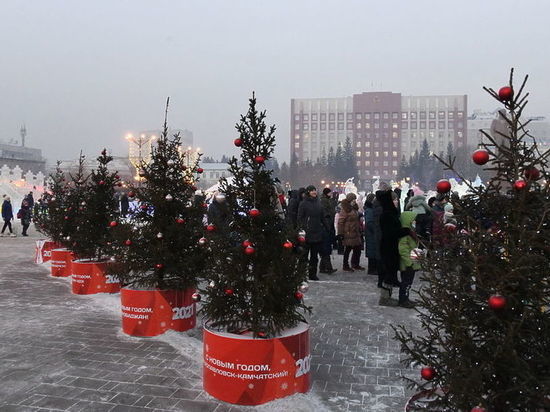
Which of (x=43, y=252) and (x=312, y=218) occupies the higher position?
(x=312, y=218)

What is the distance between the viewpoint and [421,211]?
9.77 meters

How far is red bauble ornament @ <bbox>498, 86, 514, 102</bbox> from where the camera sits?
2561 millimetres

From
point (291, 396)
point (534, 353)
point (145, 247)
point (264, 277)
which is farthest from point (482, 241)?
point (145, 247)

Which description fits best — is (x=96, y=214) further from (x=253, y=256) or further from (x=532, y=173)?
(x=532, y=173)

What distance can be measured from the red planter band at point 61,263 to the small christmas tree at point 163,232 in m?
4.42

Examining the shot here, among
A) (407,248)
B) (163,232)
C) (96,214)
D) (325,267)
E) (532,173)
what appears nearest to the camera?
(532,173)

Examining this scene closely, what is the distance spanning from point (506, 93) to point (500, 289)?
1097 millimetres

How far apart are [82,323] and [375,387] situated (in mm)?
4516

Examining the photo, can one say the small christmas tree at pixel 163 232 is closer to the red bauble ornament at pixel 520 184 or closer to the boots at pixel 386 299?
the boots at pixel 386 299

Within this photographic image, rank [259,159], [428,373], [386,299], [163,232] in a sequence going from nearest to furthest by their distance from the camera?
[428,373] → [259,159] → [163,232] → [386,299]

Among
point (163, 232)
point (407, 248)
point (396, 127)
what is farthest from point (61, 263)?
point (396, 127)

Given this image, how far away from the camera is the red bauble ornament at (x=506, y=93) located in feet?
8.40

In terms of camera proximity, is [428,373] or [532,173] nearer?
[532,173]

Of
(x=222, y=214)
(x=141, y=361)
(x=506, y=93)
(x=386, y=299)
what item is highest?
(x=506, y=93)
